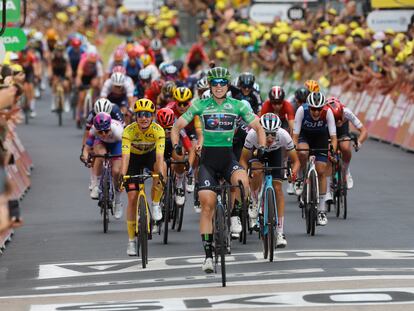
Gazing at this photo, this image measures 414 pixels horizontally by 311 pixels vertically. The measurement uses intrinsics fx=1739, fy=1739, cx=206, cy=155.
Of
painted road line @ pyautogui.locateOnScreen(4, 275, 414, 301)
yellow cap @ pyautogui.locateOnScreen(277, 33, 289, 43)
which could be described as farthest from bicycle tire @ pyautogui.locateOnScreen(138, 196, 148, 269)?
yellow cap @ pyautogui.locateOnScreen(277, 33, 289, 43)

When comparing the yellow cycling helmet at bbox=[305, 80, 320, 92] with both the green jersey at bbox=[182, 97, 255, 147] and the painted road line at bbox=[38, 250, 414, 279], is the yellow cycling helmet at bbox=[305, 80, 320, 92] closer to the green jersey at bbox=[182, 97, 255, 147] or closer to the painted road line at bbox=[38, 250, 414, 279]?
the painted road line at bbox=[38, 250, 414, 279]

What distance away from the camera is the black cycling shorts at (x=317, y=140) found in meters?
21.4

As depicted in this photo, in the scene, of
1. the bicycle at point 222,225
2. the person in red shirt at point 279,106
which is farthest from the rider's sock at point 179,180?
the bicycle at point 222,225

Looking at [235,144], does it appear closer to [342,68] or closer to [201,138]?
[201,138]

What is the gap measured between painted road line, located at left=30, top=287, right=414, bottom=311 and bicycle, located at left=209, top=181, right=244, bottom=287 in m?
0.66

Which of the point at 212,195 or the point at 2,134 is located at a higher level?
the point at 2,134

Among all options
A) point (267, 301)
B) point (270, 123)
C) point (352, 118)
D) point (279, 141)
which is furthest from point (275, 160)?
point (267, 301)

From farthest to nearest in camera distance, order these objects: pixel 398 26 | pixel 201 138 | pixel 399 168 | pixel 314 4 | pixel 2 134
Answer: pixel 314 4, pixel 398 26, pixel 399 168, pixel 201 138, pixel 2 134

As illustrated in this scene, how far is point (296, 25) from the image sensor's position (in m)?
40.8

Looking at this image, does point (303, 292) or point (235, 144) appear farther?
point (235, 144)

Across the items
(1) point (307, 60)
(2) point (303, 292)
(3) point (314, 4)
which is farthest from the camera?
(3) point (314, 4)

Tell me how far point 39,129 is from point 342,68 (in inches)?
301

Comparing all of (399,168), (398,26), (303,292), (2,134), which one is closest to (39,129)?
(398,26)

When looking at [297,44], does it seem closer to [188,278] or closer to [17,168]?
[17,168]
